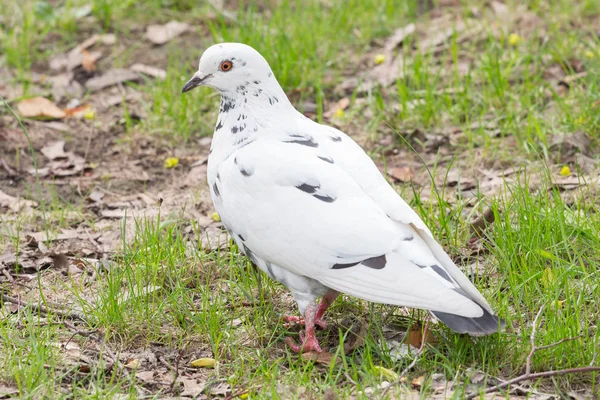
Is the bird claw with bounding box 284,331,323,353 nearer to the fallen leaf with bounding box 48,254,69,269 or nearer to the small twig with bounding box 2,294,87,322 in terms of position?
the small twig with bounding box 2,294,87,322

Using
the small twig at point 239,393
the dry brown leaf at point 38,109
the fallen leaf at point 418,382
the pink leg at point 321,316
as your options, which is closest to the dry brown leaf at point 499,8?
the dry brown leaf at point 38,109

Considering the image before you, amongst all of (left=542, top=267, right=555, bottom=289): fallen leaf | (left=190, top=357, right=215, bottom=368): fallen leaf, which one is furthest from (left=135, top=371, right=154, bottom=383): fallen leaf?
(left=542, top=267, right=555, bottom=289): fallen leaf

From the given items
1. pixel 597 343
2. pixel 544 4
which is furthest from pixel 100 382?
pixel 544 4

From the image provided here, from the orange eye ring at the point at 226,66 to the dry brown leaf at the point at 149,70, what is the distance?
2.38m

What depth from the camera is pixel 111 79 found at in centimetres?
635

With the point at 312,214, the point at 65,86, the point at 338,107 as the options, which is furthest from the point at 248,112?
the point at 65,86

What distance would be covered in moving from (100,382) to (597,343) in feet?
6.37

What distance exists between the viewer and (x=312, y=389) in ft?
11.0

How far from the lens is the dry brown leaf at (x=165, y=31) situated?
6.68 meters

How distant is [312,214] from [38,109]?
122 inches

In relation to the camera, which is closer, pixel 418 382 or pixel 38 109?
pixel 418 382

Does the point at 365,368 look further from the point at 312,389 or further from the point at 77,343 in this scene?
the point at 77,343

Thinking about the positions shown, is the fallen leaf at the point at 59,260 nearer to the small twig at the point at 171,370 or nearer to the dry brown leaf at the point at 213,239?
the dry brown leaf at the point at 213,239

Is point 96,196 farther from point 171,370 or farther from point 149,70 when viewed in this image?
point 171,370
